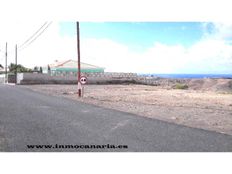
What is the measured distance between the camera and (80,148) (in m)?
8.70

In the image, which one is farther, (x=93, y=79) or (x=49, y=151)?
(x=93, y=79)

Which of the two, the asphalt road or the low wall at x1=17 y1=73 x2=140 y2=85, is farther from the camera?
the low wall at x1=17 y1=73 x2=140 y2=85

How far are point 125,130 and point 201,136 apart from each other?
2.30m

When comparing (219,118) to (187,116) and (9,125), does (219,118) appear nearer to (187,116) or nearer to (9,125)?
(187,116)

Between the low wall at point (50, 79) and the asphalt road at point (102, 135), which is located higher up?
the low wall at point (50, 79)

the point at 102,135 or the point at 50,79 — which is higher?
the point at 50,79

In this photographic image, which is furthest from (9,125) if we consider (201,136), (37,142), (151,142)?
(201,136)

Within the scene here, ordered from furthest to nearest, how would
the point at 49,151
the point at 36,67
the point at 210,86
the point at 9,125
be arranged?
the point at 36,67 < the point at 210,86 < the point at 9,125 < the point at 49,151

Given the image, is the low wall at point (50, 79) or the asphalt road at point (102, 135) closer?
the asphalt road at point (102, 135)

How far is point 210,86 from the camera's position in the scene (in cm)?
5581

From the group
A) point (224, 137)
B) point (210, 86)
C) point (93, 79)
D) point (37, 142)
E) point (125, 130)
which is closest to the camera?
point (37, 142)

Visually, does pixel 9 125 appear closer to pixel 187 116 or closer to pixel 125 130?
pixel 125 130

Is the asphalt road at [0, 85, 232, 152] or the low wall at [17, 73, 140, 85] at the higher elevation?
the low wall at [17, 73, 140, 85]

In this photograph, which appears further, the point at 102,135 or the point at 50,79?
the point at 50,79
